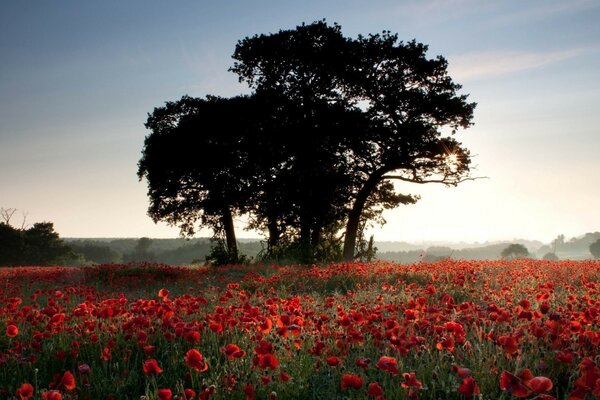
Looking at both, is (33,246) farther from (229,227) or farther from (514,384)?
(514,384)

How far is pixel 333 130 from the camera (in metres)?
22.7

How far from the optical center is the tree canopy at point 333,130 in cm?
2241

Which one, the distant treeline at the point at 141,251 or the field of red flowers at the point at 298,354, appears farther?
the distant treeline at the point at 141,251

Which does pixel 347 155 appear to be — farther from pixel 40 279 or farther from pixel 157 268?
pixel 40 279

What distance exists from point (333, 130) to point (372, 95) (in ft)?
8.63

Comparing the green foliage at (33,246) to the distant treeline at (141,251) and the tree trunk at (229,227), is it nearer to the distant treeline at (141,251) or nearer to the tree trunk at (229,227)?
the distant treeline at (141,251)

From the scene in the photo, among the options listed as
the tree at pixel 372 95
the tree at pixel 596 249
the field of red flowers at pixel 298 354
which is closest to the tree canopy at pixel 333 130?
the tree at pixel 372 95

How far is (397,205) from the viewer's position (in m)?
25.3

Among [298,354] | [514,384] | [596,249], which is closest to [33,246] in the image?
[298,354]

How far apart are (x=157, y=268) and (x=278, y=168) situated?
8763mm

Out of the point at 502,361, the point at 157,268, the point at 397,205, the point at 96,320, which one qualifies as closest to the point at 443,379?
the point at 502,361

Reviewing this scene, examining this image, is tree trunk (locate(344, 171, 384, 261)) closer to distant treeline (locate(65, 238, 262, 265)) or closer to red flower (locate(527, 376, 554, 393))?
red flower (locate(527, 376, 554, 393))

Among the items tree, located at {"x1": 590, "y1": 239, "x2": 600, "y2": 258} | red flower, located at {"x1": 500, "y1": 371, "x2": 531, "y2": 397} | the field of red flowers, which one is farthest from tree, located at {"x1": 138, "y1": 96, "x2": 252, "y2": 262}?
tree, located at {"x1": 590, "y1": 239, "x2": 600, "y2": 258}

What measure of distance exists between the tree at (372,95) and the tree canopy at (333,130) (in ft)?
0.15
